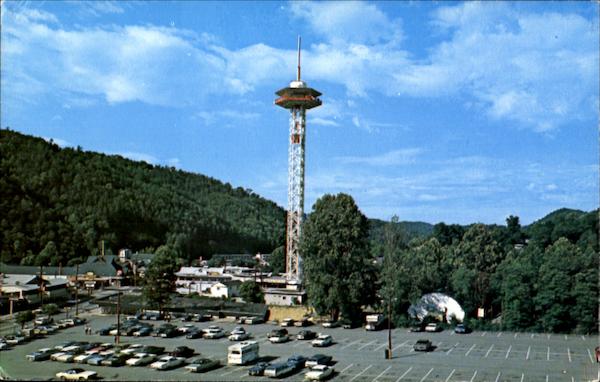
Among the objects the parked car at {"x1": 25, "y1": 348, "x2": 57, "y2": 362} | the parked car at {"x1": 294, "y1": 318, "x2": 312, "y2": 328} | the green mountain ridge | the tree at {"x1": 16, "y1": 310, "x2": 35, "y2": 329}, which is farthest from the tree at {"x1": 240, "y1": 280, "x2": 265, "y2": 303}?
the green mountain ridge

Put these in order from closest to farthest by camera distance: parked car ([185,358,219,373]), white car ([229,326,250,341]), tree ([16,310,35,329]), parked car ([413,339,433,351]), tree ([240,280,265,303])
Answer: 1. parked car ([185,358,219,373])
2. parked car ([413,339,433,351])
3. white car ([229,326,250,341])
4. tree ([16,310,35,329])
5. tree ([240,280,265,303])

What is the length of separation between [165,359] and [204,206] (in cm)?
8758

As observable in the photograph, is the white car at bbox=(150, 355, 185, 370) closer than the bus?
Yes

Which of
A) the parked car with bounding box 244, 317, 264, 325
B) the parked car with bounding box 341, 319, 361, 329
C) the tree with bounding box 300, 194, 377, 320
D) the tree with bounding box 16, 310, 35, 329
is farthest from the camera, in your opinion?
the parked car with bounding box 244, 317, 264, 325

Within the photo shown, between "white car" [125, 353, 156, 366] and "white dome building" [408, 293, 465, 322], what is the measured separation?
14.3 m

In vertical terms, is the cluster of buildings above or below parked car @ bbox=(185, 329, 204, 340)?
above

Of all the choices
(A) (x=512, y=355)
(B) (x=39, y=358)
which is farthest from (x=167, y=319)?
(A) (x=512, y=355)

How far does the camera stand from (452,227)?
64.9 metres

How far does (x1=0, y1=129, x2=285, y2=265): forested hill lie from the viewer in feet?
223

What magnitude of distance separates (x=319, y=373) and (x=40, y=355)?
33.2ft

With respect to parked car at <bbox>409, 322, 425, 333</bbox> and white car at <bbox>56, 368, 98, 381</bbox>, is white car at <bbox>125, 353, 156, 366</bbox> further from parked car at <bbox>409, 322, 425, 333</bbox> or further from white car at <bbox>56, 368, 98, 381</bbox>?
parked car at <bbox>409, 322, 425, 333</bbox>

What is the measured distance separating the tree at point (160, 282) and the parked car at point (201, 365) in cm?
1288

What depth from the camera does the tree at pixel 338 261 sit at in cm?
2839

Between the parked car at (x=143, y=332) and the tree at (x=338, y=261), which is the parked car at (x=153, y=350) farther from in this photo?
the tree at (x=338, y=261)
